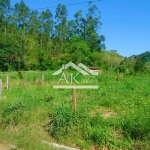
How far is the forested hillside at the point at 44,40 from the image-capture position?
1326 inches

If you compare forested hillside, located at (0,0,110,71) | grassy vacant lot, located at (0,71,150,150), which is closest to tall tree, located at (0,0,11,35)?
forested hillside, located at (0,0,110,71)

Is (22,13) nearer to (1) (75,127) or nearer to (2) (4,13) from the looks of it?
(2) (4,13)

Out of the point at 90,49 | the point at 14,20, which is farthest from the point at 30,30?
the point at 90,49

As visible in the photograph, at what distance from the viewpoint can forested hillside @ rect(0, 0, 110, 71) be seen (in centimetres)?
3369

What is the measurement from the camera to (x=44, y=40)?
42.5m

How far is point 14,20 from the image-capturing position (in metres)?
38.3
